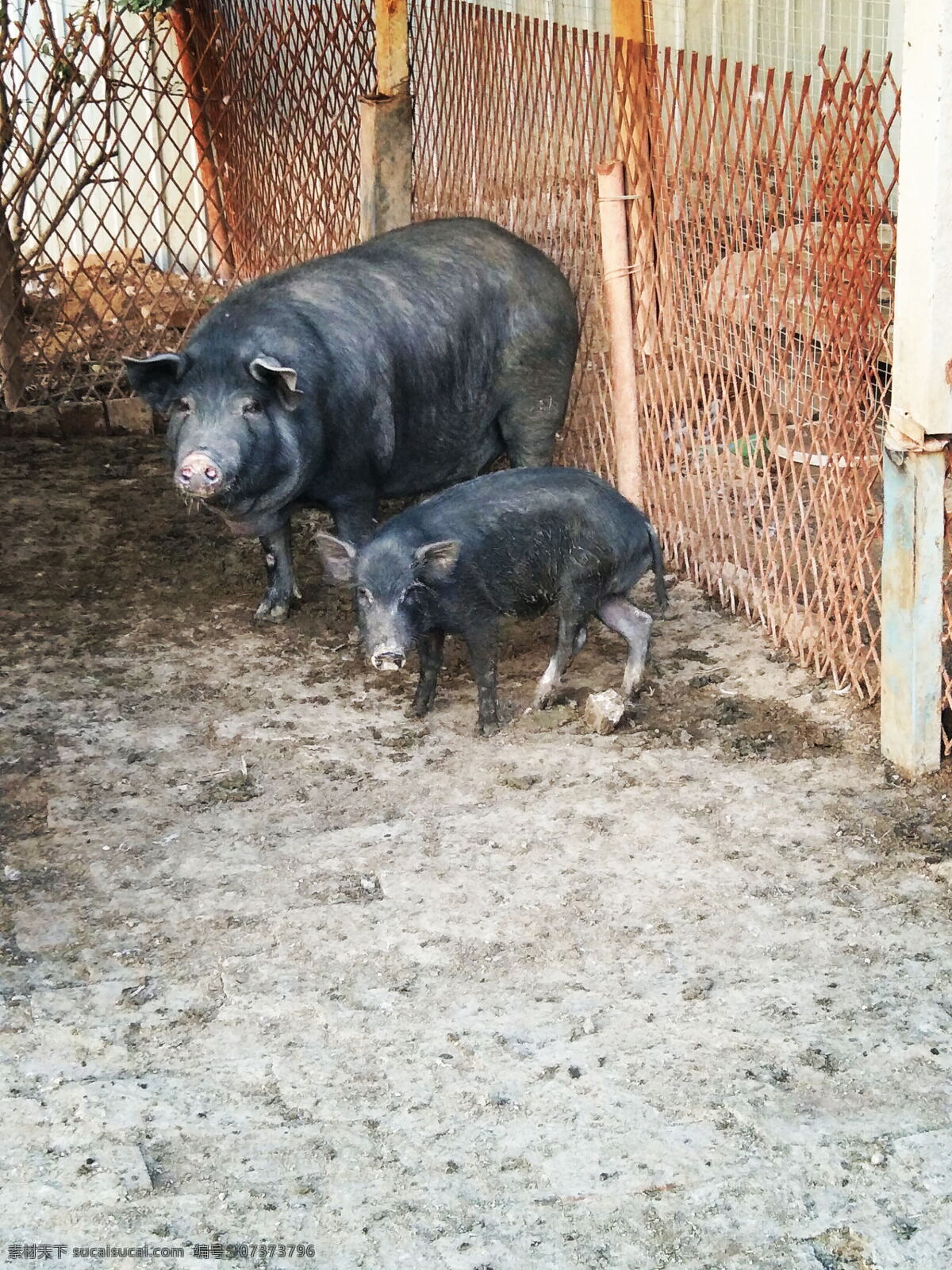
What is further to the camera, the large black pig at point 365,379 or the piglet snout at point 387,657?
the large black pig at point 365,379

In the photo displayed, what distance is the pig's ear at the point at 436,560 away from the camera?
455cm

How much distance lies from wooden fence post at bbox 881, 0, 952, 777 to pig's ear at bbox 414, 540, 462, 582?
1210 millimetres

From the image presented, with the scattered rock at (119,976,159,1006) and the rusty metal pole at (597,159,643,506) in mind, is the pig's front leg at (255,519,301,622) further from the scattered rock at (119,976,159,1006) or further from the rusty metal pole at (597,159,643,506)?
the scattered rock at (119,976,159,1006)

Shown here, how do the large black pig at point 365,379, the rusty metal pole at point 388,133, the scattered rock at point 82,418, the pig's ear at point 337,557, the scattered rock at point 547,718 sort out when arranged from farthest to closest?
the scattered rock at point 82,418 < the rusty metal pole at point 388,133 < the large black pig at point 365,379 < the scattered rock at point 547,718 < the pig's ear at point 337,557

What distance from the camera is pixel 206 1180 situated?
3027 millimetres

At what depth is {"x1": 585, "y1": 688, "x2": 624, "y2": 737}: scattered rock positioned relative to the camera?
478cm

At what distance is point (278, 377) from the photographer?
5078 mm

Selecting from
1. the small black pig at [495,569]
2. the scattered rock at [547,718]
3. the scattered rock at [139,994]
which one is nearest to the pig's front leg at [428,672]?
the small black pig at [495,569]

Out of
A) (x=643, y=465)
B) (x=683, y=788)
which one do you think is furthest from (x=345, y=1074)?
(x=643, y=465)

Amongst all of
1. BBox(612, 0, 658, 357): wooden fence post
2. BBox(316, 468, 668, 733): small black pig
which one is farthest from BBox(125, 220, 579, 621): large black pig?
BBox(316, 468, 668, 733): small black pig

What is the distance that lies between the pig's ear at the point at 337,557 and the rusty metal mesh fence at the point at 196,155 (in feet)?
11.8

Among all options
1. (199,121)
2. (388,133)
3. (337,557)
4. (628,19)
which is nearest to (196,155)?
(199,121)

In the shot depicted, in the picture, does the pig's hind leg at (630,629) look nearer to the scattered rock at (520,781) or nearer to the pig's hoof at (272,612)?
the scattered rock at (520,781)

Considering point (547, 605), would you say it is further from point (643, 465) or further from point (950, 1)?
point (950, 1)
